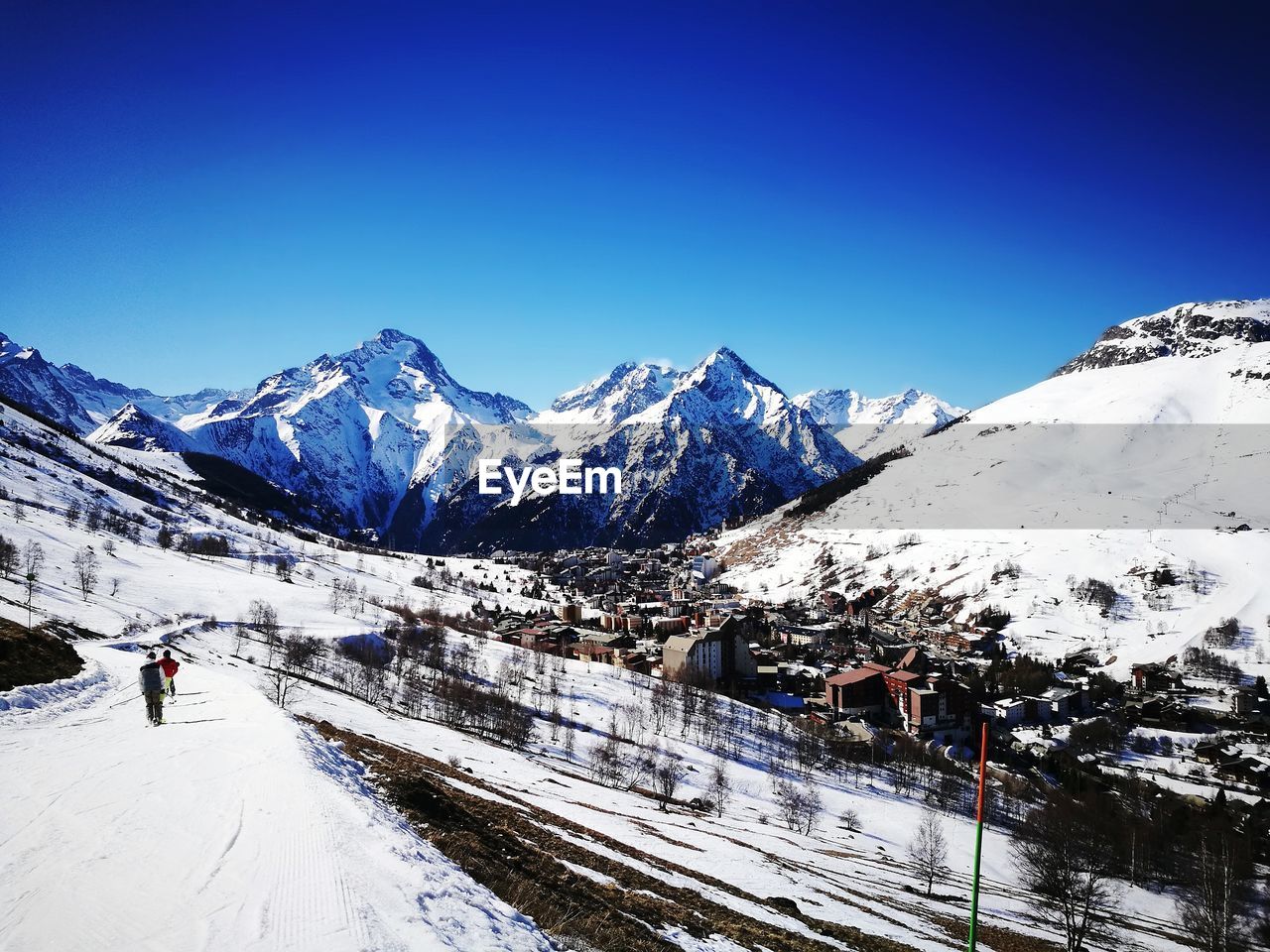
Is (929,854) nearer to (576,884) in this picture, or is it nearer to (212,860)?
(576,884)

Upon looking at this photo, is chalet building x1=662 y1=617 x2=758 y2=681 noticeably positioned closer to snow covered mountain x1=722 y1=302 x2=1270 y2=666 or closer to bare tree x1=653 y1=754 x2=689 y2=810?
bare tree x1=653 y1=754 x2=689 y2=810

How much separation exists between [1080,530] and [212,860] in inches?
6286

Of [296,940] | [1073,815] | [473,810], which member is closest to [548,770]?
[473,810]

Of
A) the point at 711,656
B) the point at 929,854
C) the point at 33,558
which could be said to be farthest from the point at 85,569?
the point at 929,854

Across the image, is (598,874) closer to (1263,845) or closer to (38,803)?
(38,803)

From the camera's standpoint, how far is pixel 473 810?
14.3 meters

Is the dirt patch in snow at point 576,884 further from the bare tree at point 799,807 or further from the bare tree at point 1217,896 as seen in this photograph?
the bare tree at point 1217,896

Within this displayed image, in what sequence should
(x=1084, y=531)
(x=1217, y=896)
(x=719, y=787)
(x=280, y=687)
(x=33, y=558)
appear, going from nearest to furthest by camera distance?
(x=1217, y=896) < (x=280, y=687) < (x=719, y=787) < (x=33, y=558) < (x=1084, y=531)

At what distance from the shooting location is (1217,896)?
106 ft

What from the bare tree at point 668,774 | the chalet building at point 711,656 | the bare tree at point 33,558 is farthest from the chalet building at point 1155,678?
the bare tree at point 33,558

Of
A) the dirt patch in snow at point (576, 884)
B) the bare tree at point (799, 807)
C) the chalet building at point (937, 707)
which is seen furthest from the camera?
the chalet building at point (937, 707)

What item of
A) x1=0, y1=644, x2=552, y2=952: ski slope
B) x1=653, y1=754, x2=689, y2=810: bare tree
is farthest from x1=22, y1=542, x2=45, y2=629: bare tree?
x1=0, y1=644, x2=552, y2=952: ski slope

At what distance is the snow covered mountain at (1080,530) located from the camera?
99000 mm

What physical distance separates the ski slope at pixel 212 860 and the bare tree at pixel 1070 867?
28.6 m
